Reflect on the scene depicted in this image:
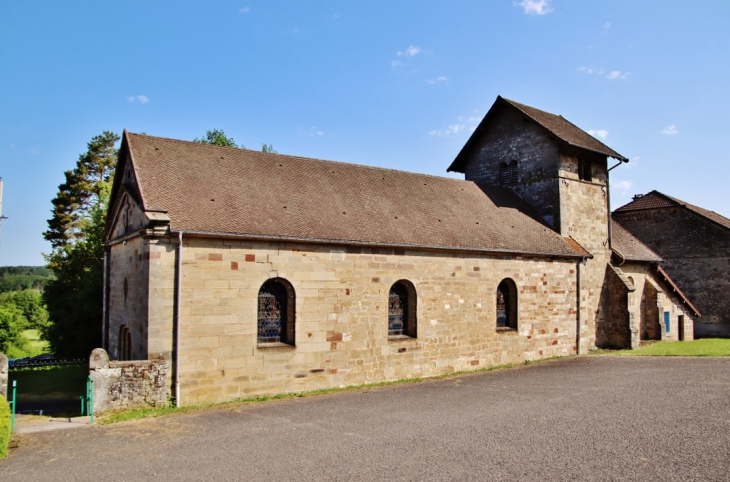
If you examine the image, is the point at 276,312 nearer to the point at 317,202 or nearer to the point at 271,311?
the point at 271,311

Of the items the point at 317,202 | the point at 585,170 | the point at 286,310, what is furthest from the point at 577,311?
the point at 286,310

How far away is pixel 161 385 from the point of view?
11555 millimetres

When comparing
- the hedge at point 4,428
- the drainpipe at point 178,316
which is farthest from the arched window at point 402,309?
the hedge at point 4,428

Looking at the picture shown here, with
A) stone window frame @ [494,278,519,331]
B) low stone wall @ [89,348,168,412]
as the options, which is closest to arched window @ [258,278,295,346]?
low stone wall @ [89,348,168,412]

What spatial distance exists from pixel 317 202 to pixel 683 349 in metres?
17.7

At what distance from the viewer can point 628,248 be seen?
24.9 meters

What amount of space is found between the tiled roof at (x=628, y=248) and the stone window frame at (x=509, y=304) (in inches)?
304

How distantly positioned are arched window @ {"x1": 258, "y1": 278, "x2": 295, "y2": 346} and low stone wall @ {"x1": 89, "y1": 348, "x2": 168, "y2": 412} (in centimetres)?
272

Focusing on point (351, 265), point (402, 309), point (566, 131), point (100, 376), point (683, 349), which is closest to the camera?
point (100, 376)

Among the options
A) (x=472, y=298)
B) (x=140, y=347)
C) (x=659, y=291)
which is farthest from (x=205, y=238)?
(x=659, y=291)

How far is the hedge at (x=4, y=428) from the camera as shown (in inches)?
327

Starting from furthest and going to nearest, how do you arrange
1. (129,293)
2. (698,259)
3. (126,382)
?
1. (698,259)
2. (129,293)
3. (126,382)

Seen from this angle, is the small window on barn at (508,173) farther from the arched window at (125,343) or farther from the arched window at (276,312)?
the arched window at (125,343)

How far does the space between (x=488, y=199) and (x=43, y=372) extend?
737 inches
